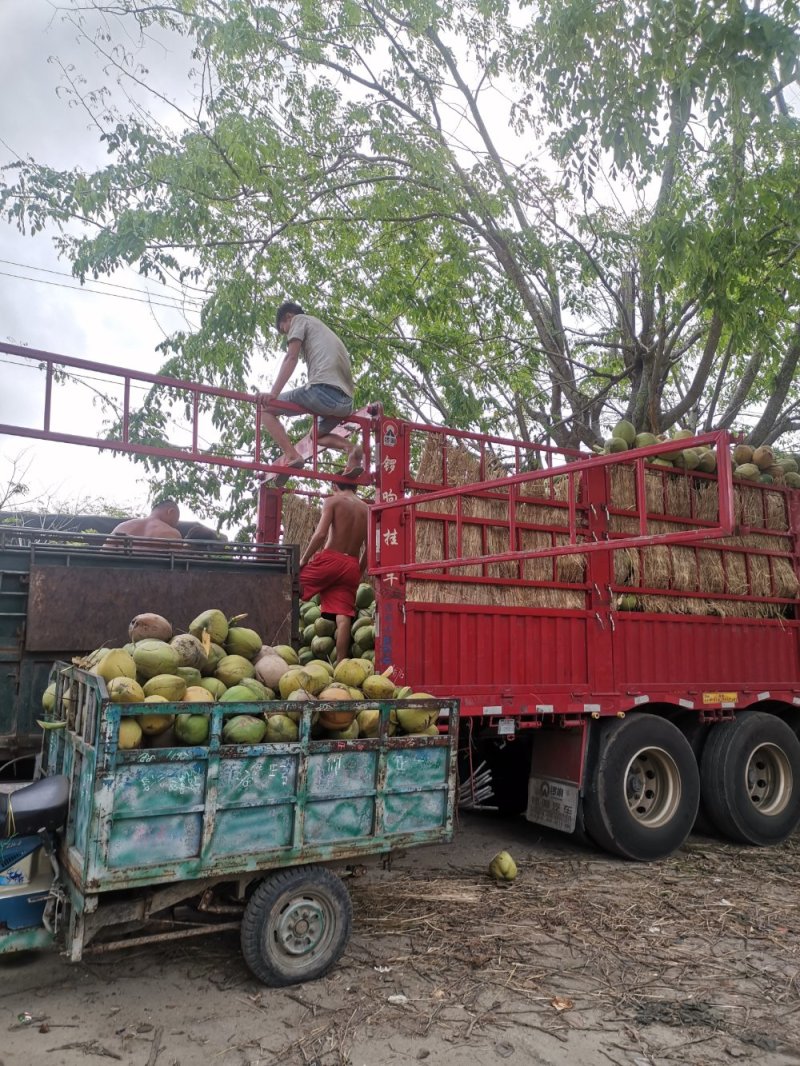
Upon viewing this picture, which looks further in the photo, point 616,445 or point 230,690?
point 616,445

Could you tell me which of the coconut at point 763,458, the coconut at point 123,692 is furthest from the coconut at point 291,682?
the coconut at point 763,458

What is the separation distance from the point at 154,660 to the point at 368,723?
3.75ft

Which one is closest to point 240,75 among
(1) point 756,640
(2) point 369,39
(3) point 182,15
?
(3) point 182,15

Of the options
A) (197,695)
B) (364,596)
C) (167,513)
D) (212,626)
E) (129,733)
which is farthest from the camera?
(167,513)

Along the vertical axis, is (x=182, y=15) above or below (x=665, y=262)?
above

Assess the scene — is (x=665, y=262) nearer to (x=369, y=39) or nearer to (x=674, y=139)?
(x=674, y=139)

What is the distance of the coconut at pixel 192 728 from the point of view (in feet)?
11.6

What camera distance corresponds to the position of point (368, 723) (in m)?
4.12

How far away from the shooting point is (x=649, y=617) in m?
6.49

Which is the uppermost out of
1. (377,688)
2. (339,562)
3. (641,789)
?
(339,562)

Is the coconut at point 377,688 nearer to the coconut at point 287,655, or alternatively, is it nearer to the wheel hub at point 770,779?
the coconut at point 287,655

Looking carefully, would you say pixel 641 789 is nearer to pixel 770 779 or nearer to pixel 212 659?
pixel 770 779

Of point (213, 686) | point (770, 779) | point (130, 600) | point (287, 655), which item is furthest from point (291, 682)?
point (770, 779)

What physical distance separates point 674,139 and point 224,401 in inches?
254
